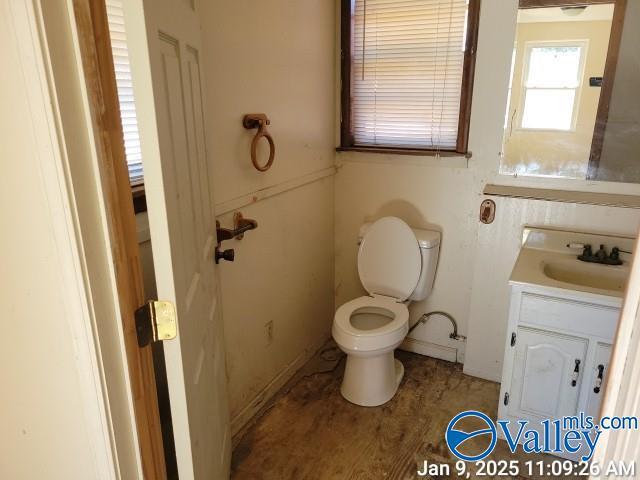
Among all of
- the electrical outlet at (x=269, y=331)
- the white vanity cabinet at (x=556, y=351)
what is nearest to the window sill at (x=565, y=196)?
the white vanity cabinet at (x=556, y=351)

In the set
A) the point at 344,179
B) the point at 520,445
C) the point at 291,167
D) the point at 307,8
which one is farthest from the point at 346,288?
the point at 307,8

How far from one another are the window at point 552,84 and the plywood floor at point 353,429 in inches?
53.8

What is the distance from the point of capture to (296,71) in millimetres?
2145


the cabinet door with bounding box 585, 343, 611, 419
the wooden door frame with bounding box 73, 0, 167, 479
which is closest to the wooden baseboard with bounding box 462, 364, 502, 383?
the cabinet door with bounding box 585, 343, 611, 419

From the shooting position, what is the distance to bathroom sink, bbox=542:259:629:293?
1893 mm

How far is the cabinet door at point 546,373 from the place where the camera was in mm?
1773

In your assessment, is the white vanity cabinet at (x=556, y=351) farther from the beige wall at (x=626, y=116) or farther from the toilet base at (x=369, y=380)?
the beige wall at (x=626, y=116)

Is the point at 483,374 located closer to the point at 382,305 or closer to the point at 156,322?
the point at 382,305

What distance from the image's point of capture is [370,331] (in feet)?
6.99

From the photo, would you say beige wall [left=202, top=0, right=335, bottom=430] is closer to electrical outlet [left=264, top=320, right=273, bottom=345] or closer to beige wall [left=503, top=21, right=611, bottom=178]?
electrical outlet [left=264, top=320, right=273, bottom=345]

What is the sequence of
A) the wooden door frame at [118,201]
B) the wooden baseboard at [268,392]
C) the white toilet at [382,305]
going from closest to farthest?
the wooden door frame at [118,201] → the wooden baseboard at [268,392] → the white toilet at [382,305]

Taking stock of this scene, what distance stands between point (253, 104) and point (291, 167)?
1.37ft

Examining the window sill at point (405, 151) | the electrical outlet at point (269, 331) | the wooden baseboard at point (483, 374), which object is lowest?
the wooden baseboard at point (483, 374)

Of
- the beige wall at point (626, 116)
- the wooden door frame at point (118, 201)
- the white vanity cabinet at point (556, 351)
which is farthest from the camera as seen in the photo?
the beige wall at point (626, 116)
